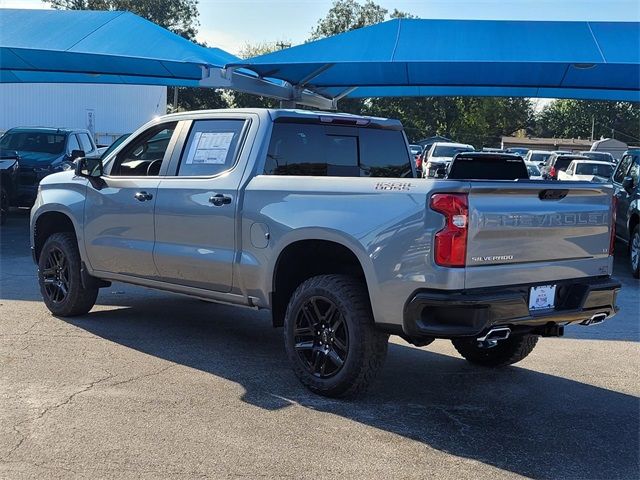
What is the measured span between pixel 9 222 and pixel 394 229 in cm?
1255

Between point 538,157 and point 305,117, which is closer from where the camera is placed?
point 305,117

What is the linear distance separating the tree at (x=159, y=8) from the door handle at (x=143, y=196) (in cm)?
5711

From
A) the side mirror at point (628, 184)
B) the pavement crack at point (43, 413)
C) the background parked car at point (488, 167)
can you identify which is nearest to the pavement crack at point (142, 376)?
the pavement crack at point (43, 413)

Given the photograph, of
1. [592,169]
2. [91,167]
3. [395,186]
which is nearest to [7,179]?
[91,167]

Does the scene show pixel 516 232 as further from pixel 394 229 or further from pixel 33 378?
pixel 33 378

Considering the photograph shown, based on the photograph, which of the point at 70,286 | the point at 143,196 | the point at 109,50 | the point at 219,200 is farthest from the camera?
the point at 109,50

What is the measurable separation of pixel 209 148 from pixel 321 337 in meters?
1.93

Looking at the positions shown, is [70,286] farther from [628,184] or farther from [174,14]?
[174,14]

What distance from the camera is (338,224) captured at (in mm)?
4914

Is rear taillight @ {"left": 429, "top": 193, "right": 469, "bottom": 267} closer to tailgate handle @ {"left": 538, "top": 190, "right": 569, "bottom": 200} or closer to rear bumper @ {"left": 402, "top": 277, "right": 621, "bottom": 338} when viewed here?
rear bumper @ {"left": 402, "top": 277, "right": 621, "bottom": 338}

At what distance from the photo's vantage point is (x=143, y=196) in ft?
20.8

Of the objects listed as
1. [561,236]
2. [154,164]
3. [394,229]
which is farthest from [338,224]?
[154,164]

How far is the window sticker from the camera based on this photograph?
5980 mm

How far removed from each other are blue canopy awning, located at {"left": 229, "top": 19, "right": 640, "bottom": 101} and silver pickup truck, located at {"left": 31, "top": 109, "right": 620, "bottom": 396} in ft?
23.0
